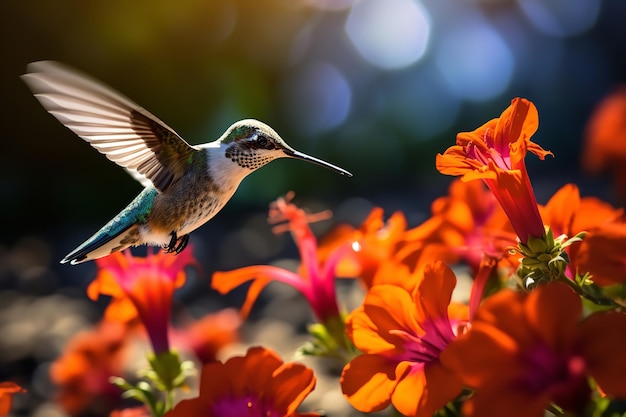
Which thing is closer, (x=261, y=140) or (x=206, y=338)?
(x=261, y=140)

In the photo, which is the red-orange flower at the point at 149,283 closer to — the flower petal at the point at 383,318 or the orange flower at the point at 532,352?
the flower petal at the point at 383,318

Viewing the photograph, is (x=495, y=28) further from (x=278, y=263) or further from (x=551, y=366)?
(x=551, y=366)

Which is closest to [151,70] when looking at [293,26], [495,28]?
[293,26]

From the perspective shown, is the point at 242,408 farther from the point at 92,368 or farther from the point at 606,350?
the point at 92,368

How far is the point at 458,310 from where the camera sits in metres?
0.74

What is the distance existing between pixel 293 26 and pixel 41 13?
66.7 inches

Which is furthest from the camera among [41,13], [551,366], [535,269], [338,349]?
[41,13]

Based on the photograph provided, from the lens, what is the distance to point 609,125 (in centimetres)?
146

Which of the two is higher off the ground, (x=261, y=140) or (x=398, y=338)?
(x=261, y=140)

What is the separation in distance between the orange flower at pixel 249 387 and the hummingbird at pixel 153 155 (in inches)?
5.7

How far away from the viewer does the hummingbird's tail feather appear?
0.73 m

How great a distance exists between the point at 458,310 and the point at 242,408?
258 millimetres

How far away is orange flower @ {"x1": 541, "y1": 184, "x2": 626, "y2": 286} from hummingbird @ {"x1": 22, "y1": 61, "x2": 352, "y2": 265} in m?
0.27

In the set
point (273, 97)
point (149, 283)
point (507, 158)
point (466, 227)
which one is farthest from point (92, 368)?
point (273, 97)
